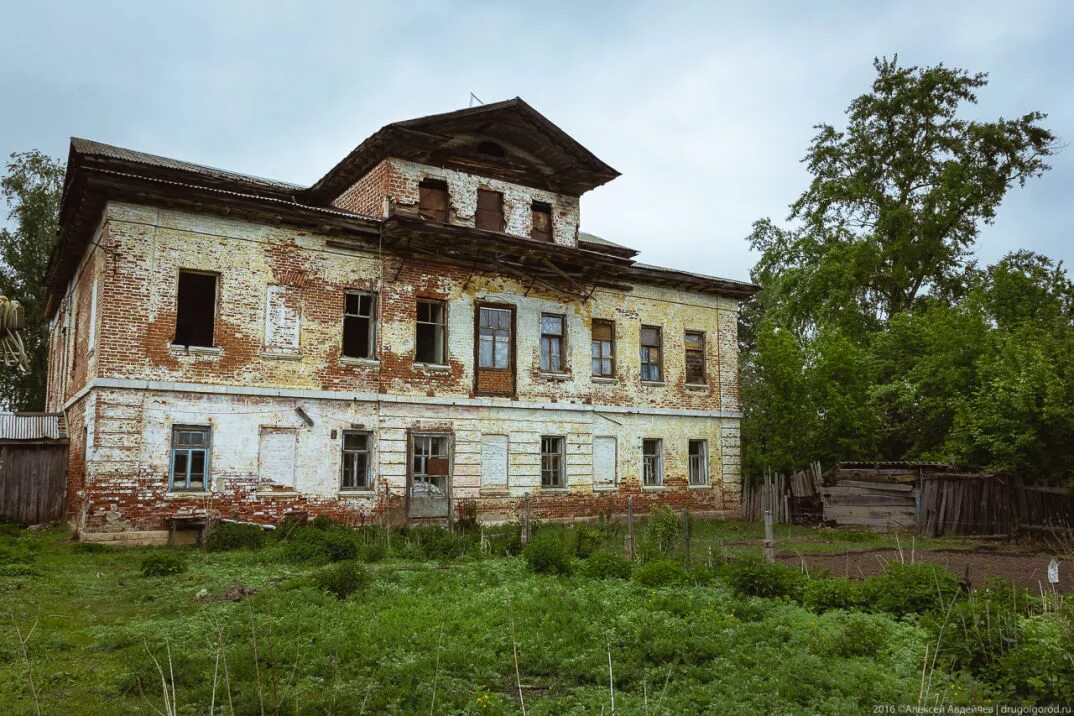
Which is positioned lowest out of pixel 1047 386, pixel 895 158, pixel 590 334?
pixel 1047 386

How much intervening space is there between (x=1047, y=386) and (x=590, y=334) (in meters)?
11.1

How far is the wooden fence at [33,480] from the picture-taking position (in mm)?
18234

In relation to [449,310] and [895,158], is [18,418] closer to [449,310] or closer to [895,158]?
[449,310]

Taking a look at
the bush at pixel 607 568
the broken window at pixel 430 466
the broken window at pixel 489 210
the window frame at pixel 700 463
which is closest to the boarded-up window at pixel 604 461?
the window frame at pixel 700 463

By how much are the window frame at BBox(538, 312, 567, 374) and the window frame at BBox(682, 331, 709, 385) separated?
440cm

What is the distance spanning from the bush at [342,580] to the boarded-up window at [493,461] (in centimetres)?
972

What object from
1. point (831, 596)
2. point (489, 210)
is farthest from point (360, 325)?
point (831, 596)

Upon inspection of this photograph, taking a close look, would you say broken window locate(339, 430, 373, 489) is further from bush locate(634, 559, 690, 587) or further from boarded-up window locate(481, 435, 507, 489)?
bush locate(634, 559, 690, 587)

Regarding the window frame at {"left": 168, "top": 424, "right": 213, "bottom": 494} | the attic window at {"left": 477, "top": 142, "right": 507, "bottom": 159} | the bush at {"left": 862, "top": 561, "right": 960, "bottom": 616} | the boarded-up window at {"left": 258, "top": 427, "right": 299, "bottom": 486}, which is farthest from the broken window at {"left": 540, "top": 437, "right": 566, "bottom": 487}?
the bush at {"left": 862, "top": 561, "right": 960, "bottom": 616}

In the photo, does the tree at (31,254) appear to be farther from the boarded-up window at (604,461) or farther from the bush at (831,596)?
the bush at (831,596)

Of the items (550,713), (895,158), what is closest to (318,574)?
(550,713)

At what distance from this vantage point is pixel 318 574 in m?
11.1

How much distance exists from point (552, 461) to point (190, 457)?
926 centimetres

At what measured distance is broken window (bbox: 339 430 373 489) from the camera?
61.5ft
